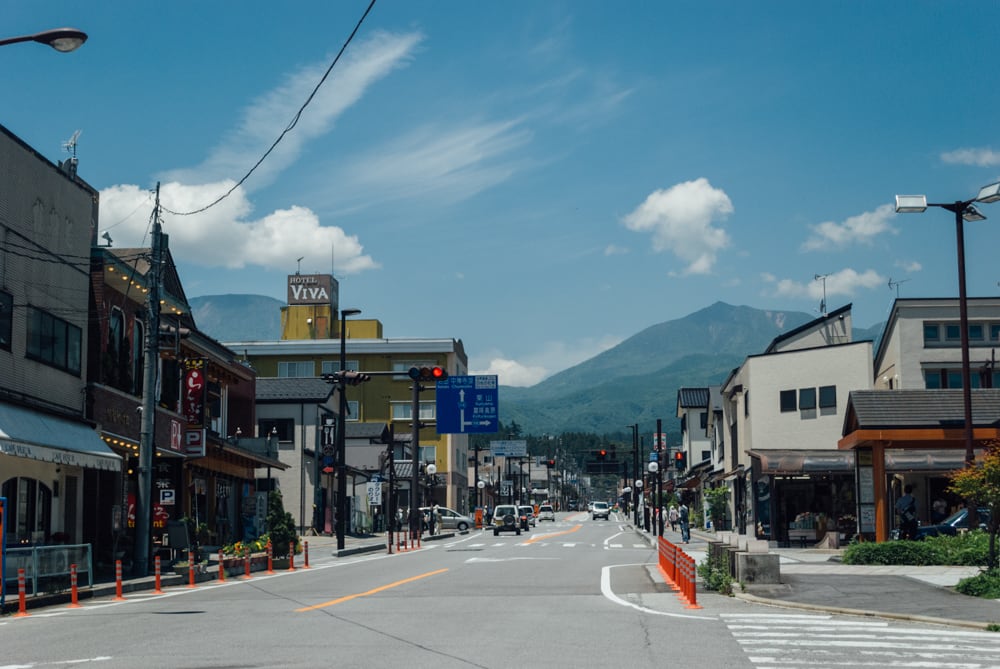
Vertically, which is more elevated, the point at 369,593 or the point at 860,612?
the point at 860,612

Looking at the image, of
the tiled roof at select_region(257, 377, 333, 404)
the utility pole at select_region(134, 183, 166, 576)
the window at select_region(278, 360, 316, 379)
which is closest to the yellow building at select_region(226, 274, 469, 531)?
the window at select_region(278, 360, 316, 379)

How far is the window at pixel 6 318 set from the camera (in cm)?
2686

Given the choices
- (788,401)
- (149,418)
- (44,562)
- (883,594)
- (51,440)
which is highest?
(788,401)

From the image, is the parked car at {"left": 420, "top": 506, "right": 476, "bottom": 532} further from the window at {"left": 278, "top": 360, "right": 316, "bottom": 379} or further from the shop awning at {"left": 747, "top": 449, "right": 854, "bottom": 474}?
the shop awning at {"left": 747, "top": 449, "right": 854, "bottom": 474}

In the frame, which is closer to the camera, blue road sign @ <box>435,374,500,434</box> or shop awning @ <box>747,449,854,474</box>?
shop awning @ <box>747,449,854,474</box>

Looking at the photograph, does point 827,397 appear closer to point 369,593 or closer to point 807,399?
point 807,399

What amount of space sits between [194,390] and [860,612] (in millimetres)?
25619

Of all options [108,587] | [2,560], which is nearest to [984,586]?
[2,560]

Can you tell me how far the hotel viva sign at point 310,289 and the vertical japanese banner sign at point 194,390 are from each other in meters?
74.9

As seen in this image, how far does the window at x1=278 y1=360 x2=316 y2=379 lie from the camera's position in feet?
344

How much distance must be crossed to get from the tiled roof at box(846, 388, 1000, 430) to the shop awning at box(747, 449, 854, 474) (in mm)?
5252

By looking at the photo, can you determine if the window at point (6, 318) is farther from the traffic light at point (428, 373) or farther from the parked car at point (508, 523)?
the parked car at point (508, 523)

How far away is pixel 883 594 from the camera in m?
20.7

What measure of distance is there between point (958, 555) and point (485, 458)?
15820cm
